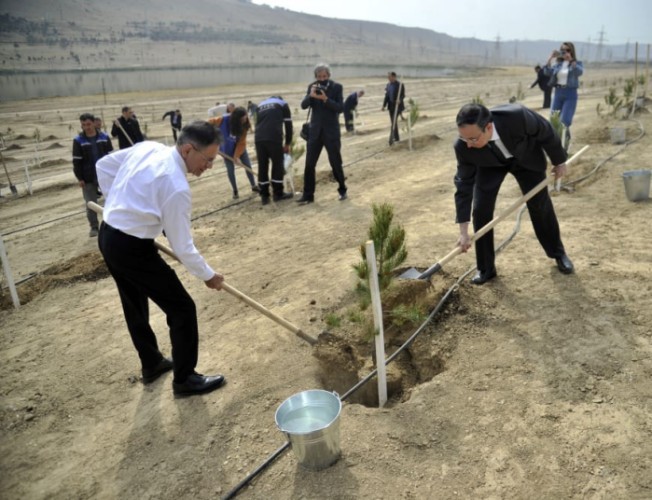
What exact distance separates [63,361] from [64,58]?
72.7 metres

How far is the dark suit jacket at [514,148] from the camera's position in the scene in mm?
3605

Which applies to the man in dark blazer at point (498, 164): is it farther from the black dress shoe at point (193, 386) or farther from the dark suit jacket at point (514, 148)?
the black dress shoe at point (193, 386)

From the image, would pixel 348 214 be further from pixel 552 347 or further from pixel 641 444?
pixel 641 444

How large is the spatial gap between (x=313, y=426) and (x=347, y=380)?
883mm

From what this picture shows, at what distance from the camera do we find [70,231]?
765cm

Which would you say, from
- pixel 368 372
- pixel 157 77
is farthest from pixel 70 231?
pixel 157 77

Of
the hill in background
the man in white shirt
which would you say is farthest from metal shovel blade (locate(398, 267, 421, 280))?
the hill in background

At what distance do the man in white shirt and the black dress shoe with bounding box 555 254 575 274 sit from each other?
3036 millimetres

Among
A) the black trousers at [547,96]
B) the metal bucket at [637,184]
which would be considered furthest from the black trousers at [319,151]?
the black trousers at [547,96]

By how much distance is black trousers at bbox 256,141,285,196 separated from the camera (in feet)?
24.8

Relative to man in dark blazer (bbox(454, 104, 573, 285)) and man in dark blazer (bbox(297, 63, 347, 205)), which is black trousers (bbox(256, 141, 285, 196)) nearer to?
man in dark blazer (bbox(297, 63, 347, 205))

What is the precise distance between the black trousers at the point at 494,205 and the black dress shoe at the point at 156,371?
2759 mm

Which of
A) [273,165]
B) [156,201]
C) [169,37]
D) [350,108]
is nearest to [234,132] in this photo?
[273,165]

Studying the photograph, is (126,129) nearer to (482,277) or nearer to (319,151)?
(319,151)
